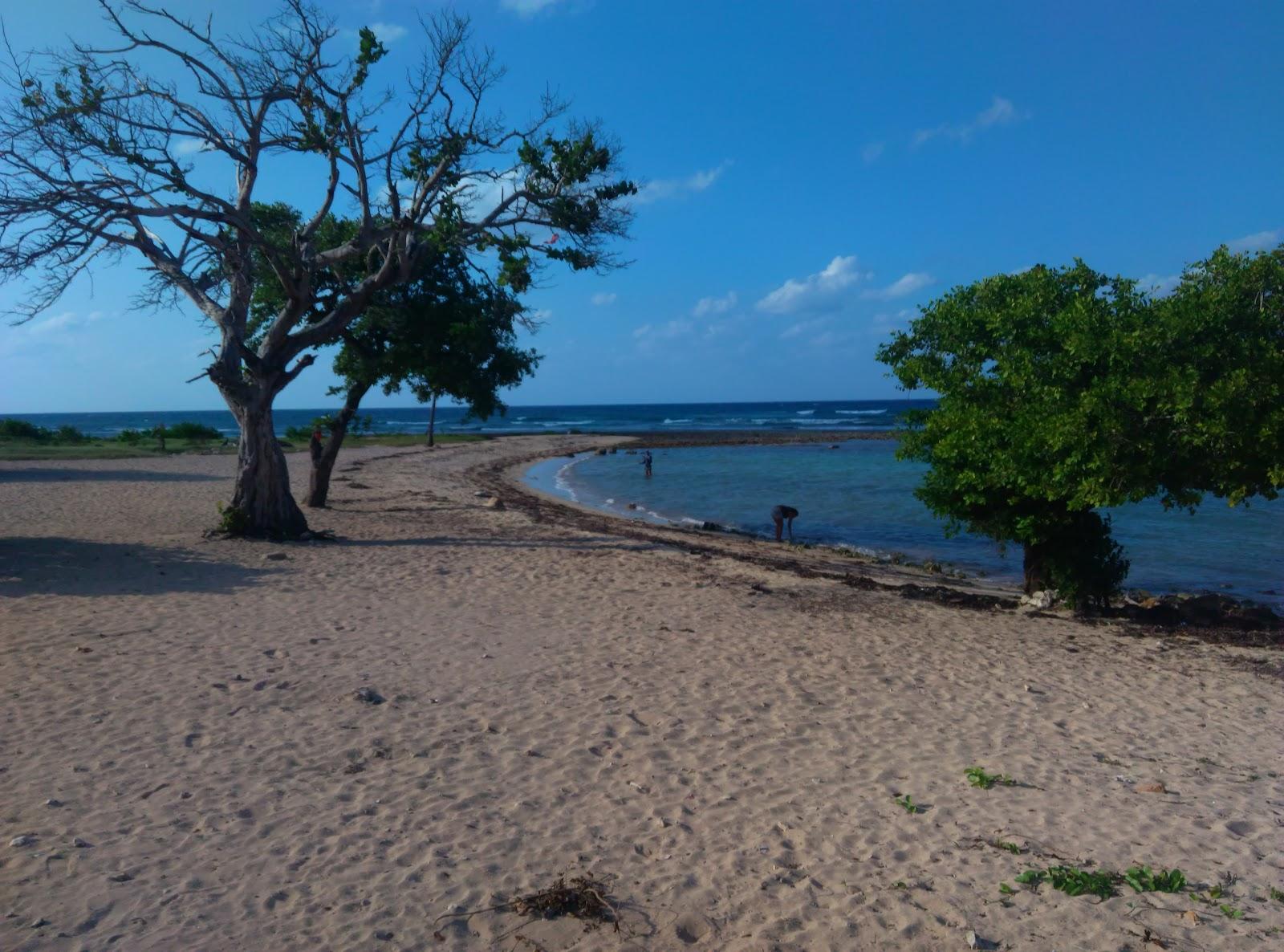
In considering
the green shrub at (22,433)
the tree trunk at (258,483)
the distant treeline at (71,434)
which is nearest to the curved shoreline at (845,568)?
the tree trunk at (258,483)

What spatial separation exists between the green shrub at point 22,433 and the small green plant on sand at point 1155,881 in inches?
1931

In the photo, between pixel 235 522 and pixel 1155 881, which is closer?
pixel 1155 881

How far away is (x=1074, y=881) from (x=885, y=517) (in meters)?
20.4

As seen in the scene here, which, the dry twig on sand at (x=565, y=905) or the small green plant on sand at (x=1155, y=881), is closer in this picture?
the dry twig on sand at (x=565, y=905)

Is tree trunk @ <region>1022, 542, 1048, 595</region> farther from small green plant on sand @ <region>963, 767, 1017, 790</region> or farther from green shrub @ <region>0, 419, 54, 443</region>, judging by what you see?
Answer: green shrub @ <region>0, 419, 54, 443</region>

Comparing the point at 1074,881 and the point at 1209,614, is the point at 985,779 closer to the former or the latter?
the point at 1074,881

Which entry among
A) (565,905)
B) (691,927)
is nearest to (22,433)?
(565,905)

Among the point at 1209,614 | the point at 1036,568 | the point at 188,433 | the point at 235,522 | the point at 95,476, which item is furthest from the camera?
the point at 188,433

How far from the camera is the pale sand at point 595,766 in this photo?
158 inches

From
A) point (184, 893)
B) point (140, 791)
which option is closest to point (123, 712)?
point (140, 791)

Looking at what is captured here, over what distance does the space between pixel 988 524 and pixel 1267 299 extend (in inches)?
168

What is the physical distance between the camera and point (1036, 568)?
12609mm

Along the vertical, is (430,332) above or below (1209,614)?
above

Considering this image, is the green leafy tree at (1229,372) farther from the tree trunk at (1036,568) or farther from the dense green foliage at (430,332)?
the dense green foliage at (430,332)
